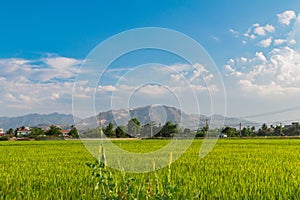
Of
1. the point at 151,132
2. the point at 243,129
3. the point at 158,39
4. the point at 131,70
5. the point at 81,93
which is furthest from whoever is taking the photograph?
the point at 243,129

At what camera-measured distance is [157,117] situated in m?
5.20

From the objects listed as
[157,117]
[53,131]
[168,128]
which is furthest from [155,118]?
[53,131]

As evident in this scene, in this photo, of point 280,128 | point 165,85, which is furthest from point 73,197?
point 280,128

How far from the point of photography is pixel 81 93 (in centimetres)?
368

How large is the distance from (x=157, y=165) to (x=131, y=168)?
14.0 inches

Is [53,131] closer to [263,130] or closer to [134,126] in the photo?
[263,130]

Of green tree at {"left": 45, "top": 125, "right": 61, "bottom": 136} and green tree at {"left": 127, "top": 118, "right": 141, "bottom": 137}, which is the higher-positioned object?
green tree at {"left": 45, "top": 125, "right": 61, "bottom": 136}

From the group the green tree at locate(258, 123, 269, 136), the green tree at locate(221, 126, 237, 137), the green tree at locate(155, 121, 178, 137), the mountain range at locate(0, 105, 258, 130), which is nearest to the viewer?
the mountain range at locate(0, 105, 258, 130)

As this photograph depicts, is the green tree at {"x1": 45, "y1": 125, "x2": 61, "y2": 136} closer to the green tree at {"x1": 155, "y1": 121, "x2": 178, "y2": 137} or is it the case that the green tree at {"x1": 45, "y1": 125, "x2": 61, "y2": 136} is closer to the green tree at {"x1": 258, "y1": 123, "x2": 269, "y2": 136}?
the green tree at {"x1": 258, "y1": 123, "x2": 269, "y2": 136}

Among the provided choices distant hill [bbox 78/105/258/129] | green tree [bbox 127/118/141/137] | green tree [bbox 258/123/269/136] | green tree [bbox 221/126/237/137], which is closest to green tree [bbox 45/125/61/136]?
green tree [bbox 221/126/237/137]

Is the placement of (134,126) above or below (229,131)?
below

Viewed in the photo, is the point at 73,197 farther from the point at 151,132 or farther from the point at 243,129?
the point at 243,129

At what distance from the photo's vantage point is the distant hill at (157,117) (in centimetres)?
403

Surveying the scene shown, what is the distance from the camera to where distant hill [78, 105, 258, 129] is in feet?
13.2
